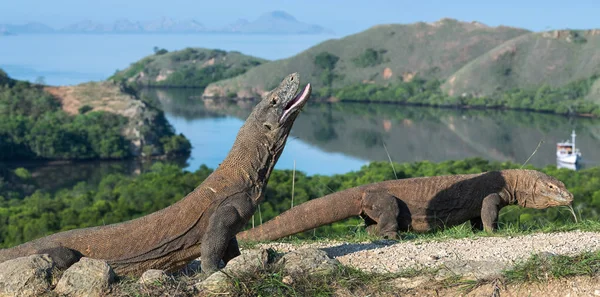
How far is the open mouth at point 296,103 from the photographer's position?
21.4 ft

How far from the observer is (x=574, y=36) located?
139625mm

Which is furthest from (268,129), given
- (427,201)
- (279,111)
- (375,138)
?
(375,138)

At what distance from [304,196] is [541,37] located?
385 feet

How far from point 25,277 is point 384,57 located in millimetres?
155482

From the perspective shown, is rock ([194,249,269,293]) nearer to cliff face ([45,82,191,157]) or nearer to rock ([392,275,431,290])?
rock ([392,275,431,290])

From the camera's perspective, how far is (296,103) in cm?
655

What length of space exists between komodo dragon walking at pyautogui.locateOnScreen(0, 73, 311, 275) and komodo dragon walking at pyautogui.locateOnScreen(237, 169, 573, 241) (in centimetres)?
351

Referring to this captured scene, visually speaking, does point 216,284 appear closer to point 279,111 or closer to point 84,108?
point 279,111

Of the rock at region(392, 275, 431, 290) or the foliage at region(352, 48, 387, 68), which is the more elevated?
the rock at region(392, 275, 431, 290)

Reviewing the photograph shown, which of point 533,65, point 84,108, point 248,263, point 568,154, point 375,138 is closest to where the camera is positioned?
point 248,263

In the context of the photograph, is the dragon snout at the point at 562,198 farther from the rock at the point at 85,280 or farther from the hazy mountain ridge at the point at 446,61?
the hazy mountain ridge at the point at 446,61

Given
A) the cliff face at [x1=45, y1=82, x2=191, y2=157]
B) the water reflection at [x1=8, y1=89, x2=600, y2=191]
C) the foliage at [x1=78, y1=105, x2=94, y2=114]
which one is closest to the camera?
the water reflection at [x1=8, y1=89, x2=600, y2=191]

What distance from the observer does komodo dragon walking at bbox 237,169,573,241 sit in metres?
10.3

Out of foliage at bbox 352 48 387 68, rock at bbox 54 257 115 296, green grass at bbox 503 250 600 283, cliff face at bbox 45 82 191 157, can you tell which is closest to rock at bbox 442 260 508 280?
green grass at bbox 503 250 600 283
